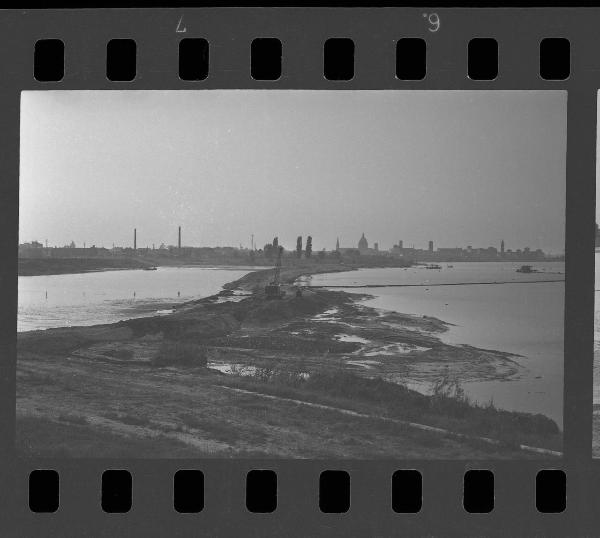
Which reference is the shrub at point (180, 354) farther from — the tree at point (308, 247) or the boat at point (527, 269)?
the boat at point (527, 269)

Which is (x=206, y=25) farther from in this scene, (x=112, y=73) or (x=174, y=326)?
(x=174, y=326)

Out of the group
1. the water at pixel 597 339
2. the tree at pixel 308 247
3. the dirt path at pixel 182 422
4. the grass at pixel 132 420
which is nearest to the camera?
the water at pixel 597 339

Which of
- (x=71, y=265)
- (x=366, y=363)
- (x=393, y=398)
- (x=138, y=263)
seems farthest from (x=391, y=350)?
(x=71, y=265)

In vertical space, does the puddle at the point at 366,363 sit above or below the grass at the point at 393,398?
above

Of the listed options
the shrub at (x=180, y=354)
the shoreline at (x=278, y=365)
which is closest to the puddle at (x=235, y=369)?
the shoreline at (x=278, y=365)

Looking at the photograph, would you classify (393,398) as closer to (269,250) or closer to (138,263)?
(269,250)
